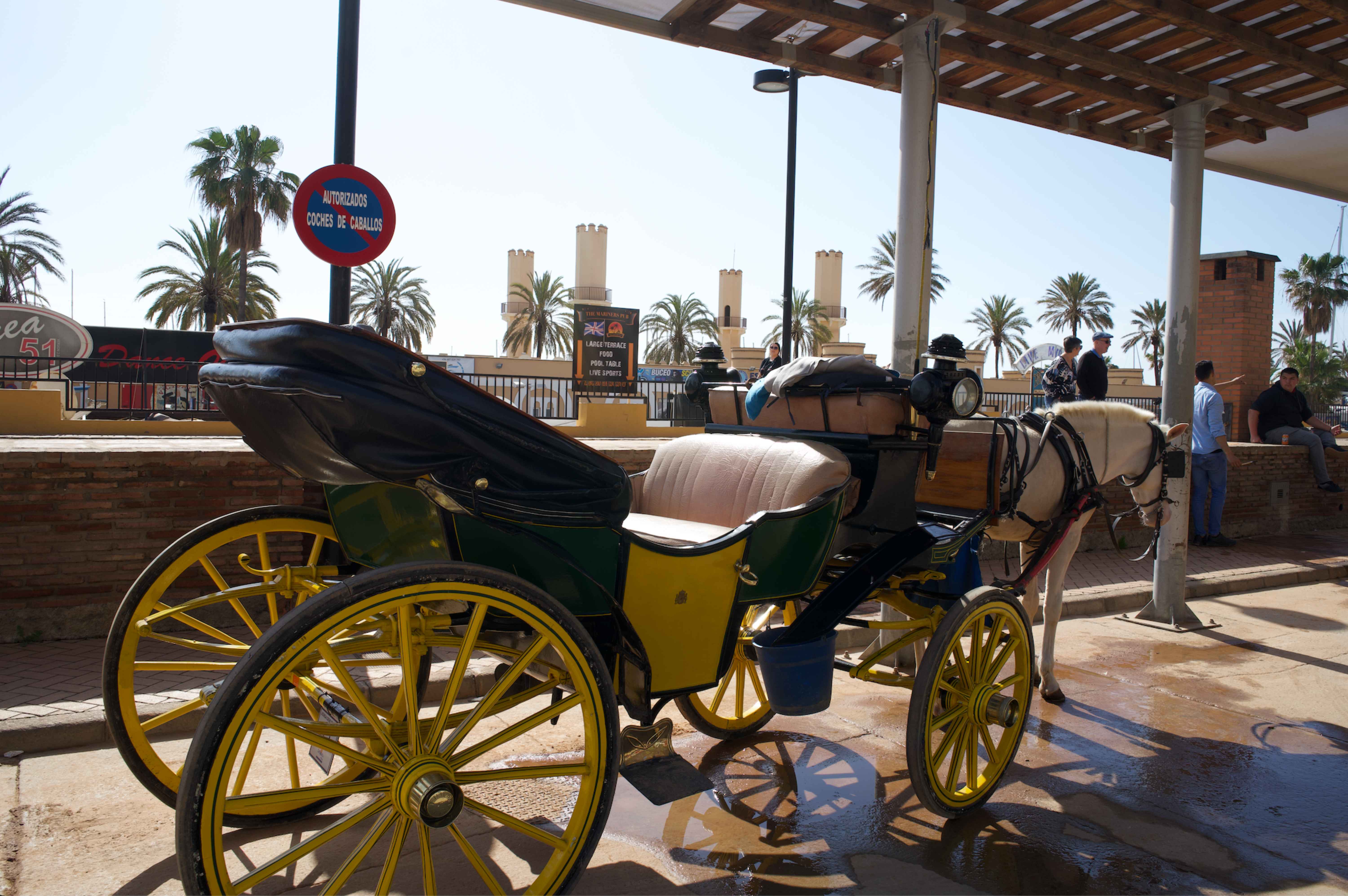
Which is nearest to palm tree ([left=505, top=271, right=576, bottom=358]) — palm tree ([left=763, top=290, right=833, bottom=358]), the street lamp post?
palm tree ([left=763, top=290, right=833, bottom=358])

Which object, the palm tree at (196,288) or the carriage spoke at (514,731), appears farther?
the palm tree at (196,288)

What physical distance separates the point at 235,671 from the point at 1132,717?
15.1 feet

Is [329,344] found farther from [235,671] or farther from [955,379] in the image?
[955,379]

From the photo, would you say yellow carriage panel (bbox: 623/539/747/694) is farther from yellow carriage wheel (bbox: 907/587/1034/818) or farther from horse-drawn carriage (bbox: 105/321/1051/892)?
yellow carriage wheel (bbox: 907/587/1034/818)

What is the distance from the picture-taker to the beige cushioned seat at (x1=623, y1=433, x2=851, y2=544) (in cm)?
344

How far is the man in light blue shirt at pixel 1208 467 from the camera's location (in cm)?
978

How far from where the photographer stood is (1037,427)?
16.0 feet

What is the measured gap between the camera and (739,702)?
429 centimetres

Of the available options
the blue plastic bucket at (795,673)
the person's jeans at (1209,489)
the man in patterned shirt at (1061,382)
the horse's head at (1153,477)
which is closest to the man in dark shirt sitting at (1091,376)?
the man in patterned shirt at (1061,382)

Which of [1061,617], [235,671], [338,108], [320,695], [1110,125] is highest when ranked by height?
[1110,125]

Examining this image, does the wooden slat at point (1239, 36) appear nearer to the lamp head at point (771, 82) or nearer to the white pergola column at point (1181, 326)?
the white pergola column at point (1181, 326)

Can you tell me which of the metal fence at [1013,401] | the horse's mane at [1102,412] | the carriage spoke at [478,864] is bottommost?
the carriage spoke at [478,864]

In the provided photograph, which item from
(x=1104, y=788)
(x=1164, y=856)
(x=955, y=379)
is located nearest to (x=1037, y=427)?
(x=955, y=379)

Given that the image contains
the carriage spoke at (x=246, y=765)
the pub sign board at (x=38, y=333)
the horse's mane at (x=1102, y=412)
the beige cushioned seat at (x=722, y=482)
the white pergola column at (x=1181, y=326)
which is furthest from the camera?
the pub sign board at (x=38, y=333)
